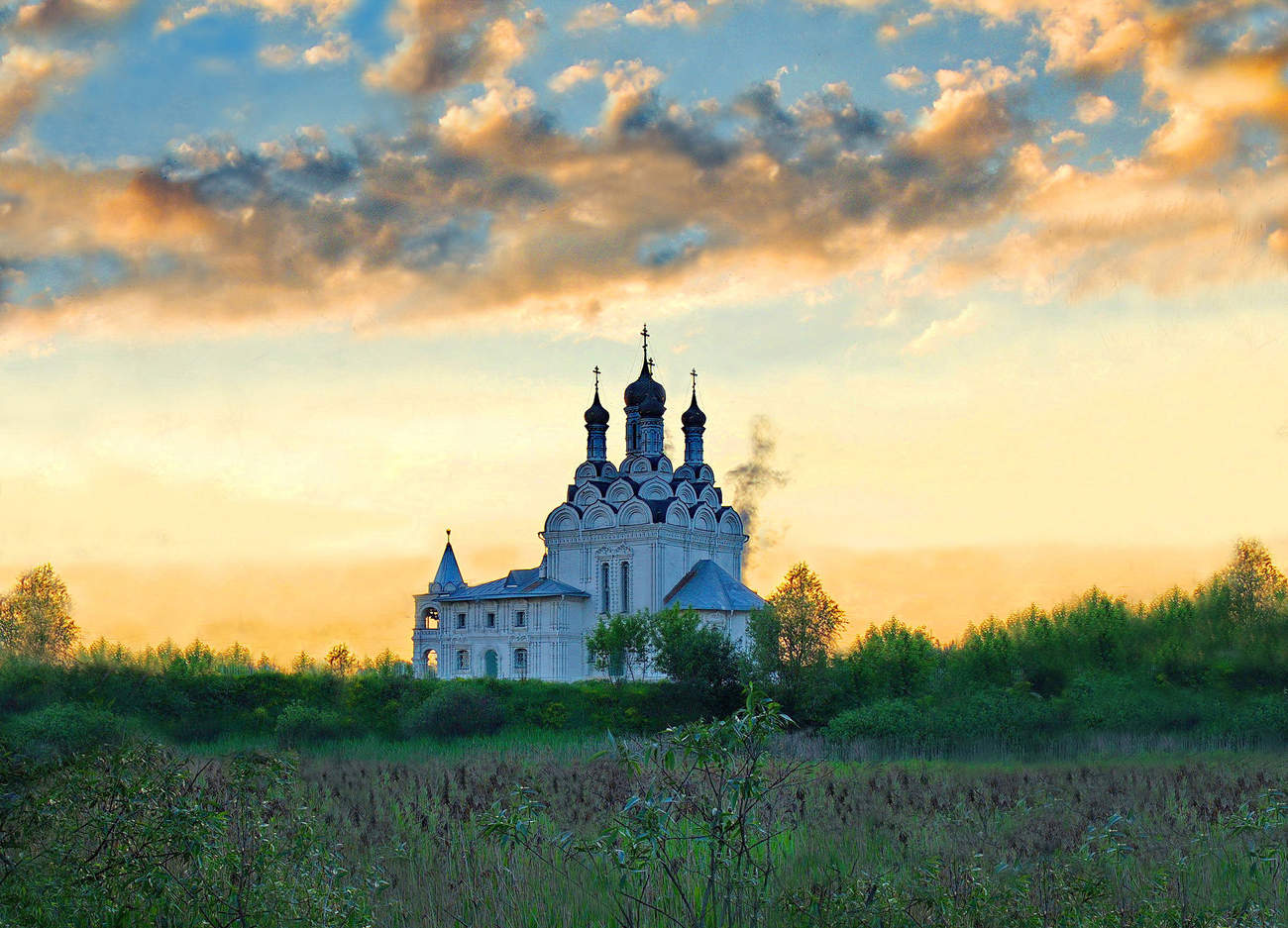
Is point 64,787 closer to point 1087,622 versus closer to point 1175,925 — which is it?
point 1175,925

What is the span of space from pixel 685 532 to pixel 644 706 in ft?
60.9

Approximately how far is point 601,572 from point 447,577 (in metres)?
7.77

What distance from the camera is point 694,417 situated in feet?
187

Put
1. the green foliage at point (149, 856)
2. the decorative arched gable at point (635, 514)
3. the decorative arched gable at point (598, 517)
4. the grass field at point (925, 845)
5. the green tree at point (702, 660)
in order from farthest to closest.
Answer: the decorative arched gable at point (598, 517), the decorative arched gable at point (635, 514), the green tree at point (702, 660), the grass field at point (925, 845), the green foliage at point (149, 856)

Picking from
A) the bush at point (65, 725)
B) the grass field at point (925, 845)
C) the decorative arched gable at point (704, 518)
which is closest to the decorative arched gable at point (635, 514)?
the decorative arched gable at point (704, 518)

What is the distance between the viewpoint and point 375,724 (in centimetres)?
3102

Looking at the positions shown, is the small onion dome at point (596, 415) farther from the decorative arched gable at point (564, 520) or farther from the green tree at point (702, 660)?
the green tree at point (702, 660)

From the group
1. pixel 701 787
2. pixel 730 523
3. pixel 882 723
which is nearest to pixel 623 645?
pixel 730 523

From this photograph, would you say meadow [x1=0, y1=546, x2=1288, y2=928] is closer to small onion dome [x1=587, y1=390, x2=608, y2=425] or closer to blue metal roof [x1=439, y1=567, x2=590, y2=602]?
blue metal roof [x1=439, y1=567, x2=590, y2=602]

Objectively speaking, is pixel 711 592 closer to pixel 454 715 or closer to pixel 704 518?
pixel 704 518

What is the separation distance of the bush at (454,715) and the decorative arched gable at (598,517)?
20.5 m

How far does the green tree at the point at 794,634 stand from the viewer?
31.8m

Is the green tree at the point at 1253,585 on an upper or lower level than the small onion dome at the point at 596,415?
lower

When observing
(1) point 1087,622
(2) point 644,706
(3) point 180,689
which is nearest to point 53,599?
(3) point 180,689
